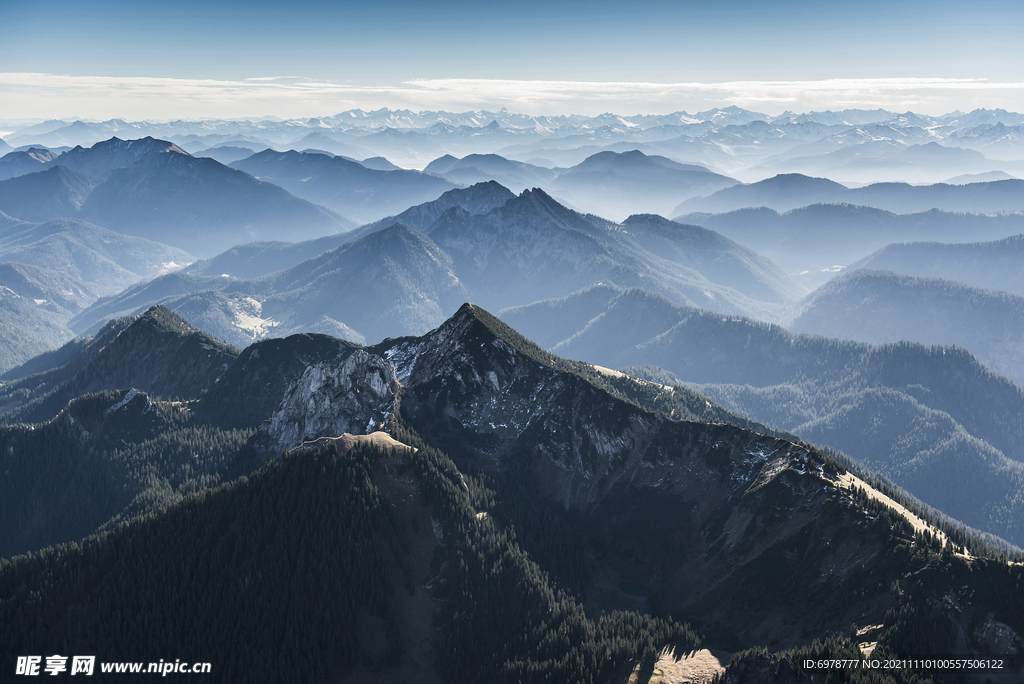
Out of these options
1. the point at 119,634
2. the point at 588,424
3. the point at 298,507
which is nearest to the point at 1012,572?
the point at 588,424

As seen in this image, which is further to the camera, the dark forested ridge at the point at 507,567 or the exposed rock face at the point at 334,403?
the exposed rock face at the point at 334,403

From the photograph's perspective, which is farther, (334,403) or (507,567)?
(334,403)

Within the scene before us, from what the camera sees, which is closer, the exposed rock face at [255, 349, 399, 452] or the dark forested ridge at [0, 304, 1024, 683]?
the dark forested ridge at [0, 304, 1024, 683]

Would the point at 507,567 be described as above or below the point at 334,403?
below

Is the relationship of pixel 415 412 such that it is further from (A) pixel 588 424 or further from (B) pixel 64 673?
(B) pixel 64 673
